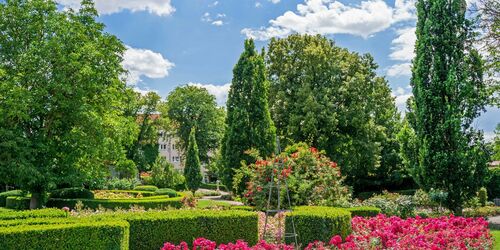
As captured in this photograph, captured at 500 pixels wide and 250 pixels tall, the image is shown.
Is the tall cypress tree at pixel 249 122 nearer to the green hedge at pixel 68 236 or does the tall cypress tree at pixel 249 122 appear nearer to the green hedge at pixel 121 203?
the green hedge at pixel 121 203

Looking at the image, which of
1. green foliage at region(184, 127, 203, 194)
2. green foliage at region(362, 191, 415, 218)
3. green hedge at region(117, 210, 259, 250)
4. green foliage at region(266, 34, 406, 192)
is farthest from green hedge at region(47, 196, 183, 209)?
green foliage at region(184, 127, 203, 194)

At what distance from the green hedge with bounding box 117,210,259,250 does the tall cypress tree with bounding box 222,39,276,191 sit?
8175 millimetres

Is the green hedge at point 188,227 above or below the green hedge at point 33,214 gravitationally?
below

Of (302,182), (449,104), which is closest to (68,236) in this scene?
(302,182)

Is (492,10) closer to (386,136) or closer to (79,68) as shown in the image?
(386,136)

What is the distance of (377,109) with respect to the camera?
26.2 meters

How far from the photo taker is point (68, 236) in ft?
23.4

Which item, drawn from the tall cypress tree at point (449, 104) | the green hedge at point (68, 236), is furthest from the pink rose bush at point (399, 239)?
the tall cypress tree at point (449, 104)

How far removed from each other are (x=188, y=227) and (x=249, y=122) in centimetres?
944

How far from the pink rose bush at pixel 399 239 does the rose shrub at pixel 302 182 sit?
123 inches

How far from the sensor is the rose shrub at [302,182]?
43.9 ft

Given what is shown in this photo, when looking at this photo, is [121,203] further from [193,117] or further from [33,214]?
[193,117]

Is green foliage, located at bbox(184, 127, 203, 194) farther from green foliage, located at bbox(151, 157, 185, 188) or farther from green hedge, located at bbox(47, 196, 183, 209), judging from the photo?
green hedge, located at bbox(47, 196, 183, 209)

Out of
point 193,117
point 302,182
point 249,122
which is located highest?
point 193,117
